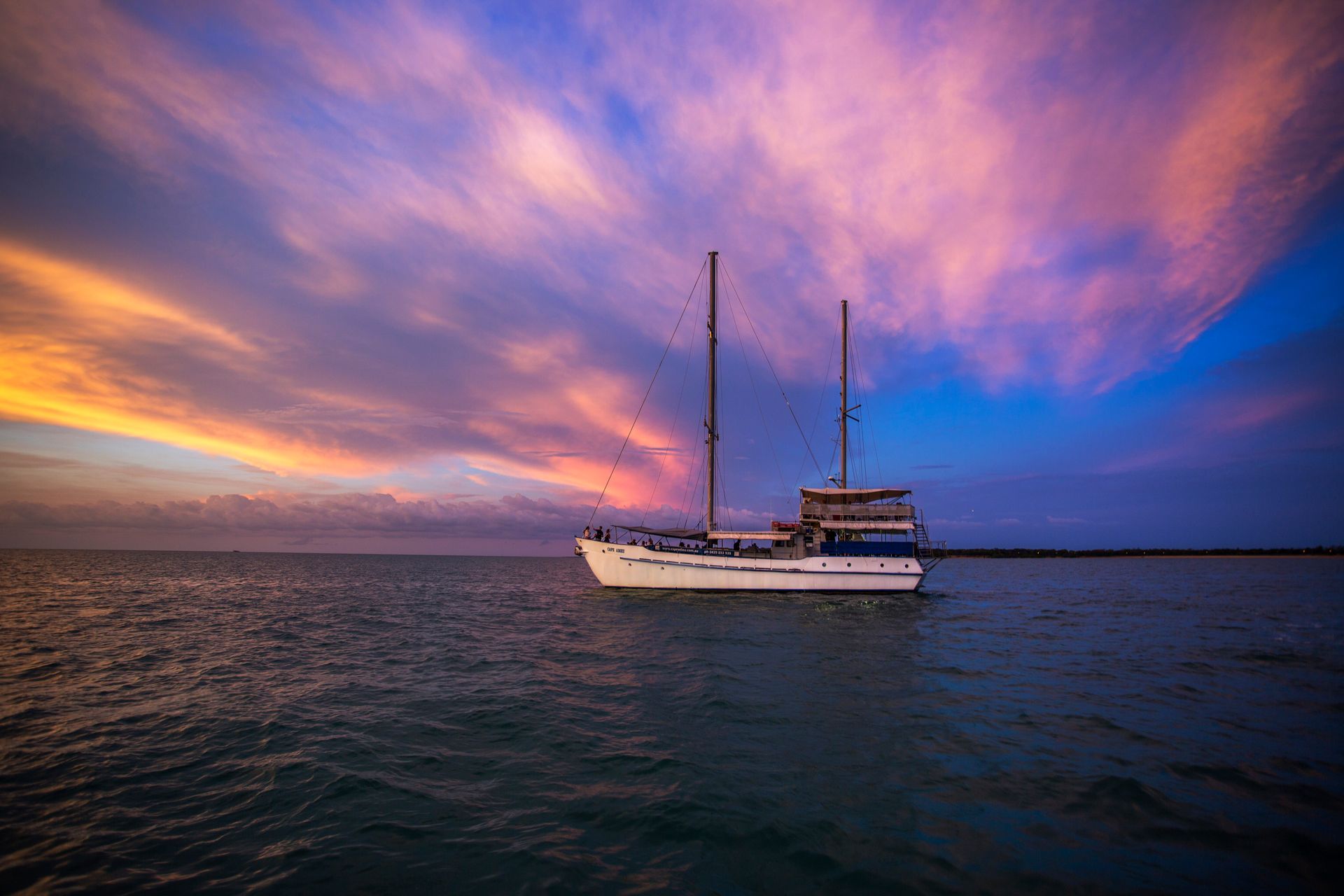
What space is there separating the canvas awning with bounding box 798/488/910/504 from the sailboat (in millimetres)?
1395

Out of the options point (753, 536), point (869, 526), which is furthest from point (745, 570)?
point (869, 526)

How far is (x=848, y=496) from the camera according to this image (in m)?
48.3

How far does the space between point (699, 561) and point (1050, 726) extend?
30.1 metres

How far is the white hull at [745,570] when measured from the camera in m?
40.8

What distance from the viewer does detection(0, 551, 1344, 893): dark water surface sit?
6188 millimetres

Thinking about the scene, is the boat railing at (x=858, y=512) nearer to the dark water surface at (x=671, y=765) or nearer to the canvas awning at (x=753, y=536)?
the canvas awning at (x=753, y=536)

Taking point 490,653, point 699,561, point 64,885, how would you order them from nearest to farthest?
point 64,885 → point 490,653 → point 699,561

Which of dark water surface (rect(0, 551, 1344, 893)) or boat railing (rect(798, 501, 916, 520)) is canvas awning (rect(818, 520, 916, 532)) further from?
dark water surface (rect(0, 551, 1344, 893))

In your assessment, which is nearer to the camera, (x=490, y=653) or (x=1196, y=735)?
(x=1196, y=735)

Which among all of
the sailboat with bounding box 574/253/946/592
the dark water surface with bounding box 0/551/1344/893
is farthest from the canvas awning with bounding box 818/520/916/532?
the dark water surface with bounding box 0/551/1344/893

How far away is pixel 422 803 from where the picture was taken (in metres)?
7.80

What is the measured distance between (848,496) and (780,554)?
10.5 m

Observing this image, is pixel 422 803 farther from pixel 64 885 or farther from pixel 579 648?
pixel 579 648

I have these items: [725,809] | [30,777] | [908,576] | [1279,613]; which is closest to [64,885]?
[30,777]
